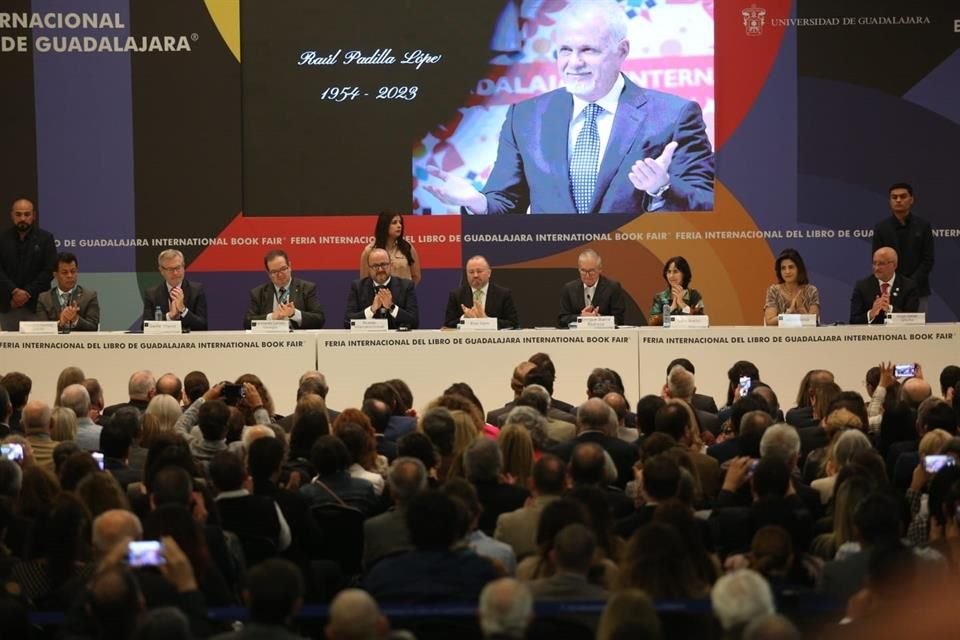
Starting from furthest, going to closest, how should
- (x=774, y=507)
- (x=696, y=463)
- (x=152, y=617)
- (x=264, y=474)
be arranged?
(x=696, y=463), (x=264, y=474), (x=774, y=507), (x=152, y=617)

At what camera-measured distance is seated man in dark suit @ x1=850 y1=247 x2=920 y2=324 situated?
31.7ft

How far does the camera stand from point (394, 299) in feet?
32.3

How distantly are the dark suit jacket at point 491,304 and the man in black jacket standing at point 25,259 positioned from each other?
119 inches

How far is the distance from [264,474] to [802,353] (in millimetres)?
4941

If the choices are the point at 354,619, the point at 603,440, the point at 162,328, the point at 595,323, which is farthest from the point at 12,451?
the point at 595,323

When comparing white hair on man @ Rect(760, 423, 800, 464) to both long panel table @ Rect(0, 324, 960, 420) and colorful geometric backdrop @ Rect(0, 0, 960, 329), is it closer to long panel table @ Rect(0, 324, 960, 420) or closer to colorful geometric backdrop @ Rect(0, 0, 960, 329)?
long panel table @ Rect(0, 324, 960, 420)

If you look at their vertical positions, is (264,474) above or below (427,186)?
below

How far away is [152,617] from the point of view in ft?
10.9

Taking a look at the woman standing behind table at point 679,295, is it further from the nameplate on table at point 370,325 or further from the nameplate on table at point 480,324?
the nameplate on table at point 370,325

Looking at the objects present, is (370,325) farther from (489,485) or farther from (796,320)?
(489,485)

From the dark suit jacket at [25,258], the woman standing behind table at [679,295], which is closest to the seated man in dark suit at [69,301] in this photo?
the dark suit jacket at [25,258]

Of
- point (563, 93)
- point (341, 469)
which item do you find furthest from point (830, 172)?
point (341, 469)

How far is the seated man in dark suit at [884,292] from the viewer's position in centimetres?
967

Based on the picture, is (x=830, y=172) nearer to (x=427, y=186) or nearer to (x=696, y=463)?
(x=427, y=186)
